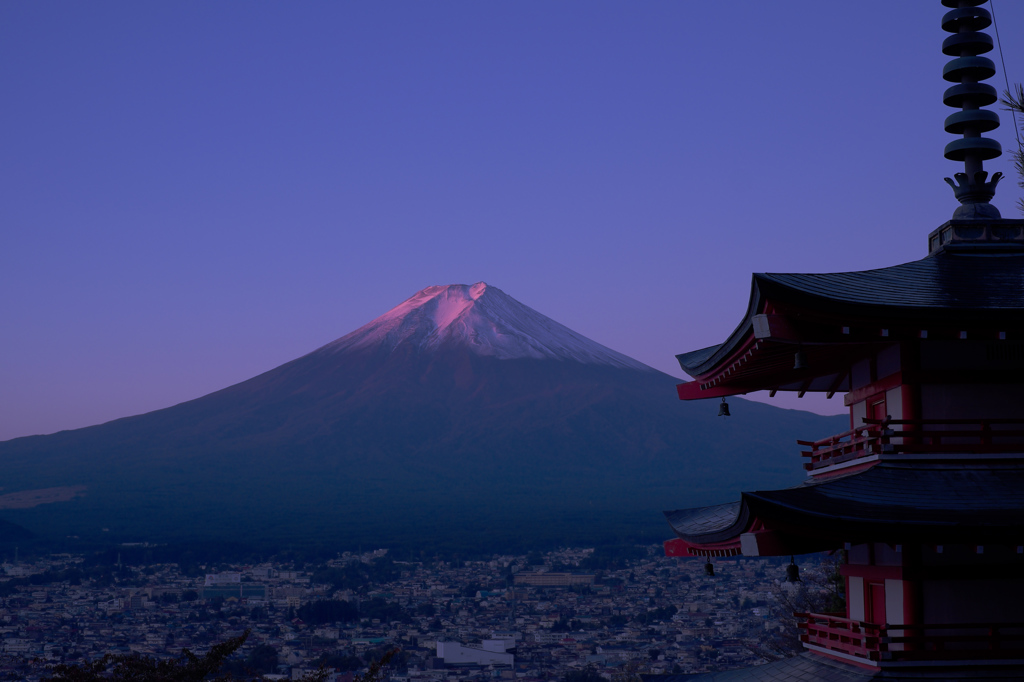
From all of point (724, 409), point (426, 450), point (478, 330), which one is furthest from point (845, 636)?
point (478, 330)

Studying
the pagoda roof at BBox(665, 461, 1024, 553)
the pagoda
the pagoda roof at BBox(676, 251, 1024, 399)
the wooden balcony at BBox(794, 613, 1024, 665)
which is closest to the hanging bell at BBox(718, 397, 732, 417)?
the pagoda roof at BBox(676, 251, 1024, 399)

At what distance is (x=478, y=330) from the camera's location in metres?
165

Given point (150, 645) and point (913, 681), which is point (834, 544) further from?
point (150, 645)

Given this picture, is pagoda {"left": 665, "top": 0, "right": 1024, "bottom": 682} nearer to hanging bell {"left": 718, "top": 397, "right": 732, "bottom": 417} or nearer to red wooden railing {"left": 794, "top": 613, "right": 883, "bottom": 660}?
red wooden railing {"left": 794, "top": 613, "right": 883, "bottom": 660}

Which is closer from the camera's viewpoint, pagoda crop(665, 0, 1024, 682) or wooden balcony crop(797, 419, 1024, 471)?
pagoda crop(665, 0, 1024, 682)

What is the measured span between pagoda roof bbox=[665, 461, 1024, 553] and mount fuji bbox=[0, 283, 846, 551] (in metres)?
82.6

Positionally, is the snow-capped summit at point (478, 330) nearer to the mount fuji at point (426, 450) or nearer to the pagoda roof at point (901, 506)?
the mount fuji at point (426, 450)

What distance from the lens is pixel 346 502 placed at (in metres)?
112

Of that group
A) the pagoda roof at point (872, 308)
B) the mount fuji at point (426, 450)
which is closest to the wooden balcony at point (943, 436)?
the pagoda roof at point (872, 308)

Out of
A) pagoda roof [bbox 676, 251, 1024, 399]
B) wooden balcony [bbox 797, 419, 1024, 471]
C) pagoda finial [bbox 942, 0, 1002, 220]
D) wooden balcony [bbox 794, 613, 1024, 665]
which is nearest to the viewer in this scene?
pagoda roof [bbox 676, 251, 1024, 399]

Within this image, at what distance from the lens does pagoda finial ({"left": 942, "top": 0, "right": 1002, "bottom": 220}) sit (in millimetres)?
12594

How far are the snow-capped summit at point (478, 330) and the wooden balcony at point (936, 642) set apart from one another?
147 m

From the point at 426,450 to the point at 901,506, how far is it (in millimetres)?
121462

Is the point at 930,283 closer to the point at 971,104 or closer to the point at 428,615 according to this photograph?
the point at 971,104
